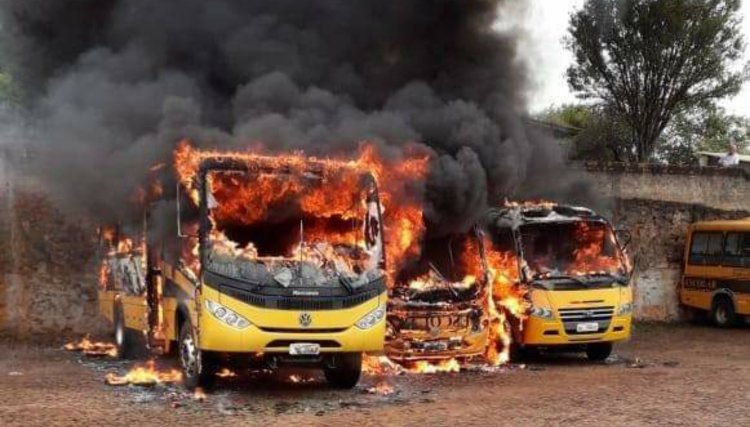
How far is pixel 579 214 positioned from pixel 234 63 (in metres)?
5.80

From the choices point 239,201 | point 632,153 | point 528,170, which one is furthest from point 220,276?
point 632,153

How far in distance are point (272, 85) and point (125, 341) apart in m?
4.52

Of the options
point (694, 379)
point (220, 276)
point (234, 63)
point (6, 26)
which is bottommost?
Answer: point (694, 379)

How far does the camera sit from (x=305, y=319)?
908cm

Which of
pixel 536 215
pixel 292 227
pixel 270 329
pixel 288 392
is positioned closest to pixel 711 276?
pixel 536 215

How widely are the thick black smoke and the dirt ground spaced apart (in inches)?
98.5

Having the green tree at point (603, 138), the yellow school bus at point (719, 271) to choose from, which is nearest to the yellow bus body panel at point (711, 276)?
the yellow school bus at point (719, 271)

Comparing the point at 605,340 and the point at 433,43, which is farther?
the point at 433,43

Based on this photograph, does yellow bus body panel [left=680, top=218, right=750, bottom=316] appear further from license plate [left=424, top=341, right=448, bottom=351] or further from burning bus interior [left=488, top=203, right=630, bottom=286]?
license plate [left=424, top=341, right=448, bottom=351]

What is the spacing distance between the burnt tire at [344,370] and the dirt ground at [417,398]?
150mm

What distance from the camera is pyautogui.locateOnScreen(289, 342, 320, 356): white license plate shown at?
9.05 meters

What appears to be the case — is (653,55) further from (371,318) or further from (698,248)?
(371,318)

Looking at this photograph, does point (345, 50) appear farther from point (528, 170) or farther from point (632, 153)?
point (632, 153)

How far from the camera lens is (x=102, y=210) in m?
12.9
